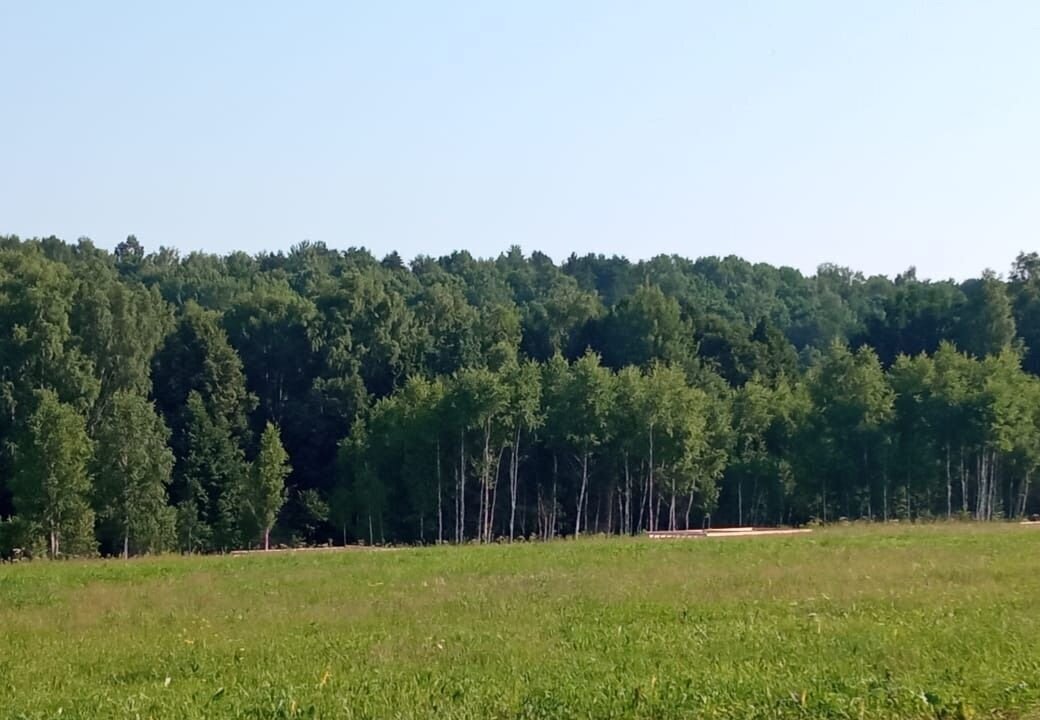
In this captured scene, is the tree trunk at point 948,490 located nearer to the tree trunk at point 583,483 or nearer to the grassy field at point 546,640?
the tree trunk at point 583,483

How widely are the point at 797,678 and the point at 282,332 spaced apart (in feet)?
265

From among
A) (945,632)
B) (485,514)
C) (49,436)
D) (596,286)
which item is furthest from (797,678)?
(596,286)

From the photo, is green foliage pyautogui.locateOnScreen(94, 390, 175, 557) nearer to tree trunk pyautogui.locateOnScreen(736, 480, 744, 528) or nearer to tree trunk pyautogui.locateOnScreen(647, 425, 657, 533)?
tree trunk pyautogui.locateOnScreen(647, 425, 657, 533)

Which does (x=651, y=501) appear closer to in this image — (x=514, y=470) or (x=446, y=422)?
(x=514, y=470)

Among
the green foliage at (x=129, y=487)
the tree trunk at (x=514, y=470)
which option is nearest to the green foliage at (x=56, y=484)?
the green foliage at (x=129, y=487)

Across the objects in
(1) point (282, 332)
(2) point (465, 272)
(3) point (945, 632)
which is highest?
(2) point (465, 272)

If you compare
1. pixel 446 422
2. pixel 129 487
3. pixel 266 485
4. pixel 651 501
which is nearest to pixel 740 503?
pixel 651 501

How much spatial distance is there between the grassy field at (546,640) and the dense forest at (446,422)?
36.5 meters

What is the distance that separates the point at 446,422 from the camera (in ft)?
227

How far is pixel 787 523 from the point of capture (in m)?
73.2

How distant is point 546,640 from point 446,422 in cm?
5261

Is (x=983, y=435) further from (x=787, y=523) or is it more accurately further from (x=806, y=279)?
(x=806, y=279)

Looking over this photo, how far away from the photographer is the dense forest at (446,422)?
64812mm

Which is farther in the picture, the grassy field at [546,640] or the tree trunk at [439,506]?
the tree trunk at [439,506]
